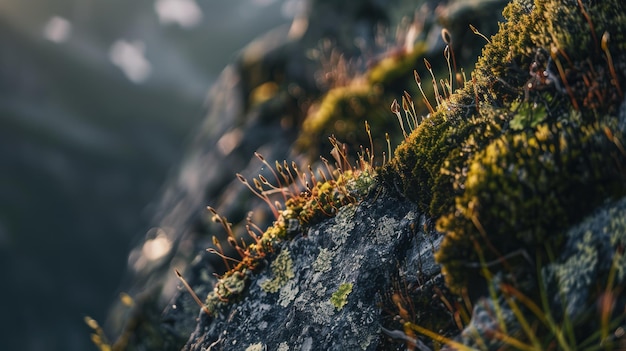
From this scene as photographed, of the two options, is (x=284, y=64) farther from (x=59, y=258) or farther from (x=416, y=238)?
(x=59, y=258)

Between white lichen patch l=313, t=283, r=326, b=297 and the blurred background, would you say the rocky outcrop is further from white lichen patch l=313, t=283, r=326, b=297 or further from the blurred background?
the blurred background

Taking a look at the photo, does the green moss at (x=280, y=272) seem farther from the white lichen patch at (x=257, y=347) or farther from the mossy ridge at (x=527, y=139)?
the mossy ridge at (x=527, y=139)

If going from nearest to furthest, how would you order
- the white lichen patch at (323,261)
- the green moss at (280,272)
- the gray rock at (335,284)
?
the gray rock at (335,284)
the white lichen patch at (323,261)
the green moss at (280,272)

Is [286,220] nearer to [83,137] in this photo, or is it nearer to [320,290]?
[320,290]

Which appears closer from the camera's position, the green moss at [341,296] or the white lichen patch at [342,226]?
the green moss at [341,296]

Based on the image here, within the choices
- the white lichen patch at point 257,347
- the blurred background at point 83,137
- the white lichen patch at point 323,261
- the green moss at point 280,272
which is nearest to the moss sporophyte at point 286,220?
the green moss at point 280,272

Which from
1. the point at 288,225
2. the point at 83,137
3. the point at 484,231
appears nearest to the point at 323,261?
the point at 288,225

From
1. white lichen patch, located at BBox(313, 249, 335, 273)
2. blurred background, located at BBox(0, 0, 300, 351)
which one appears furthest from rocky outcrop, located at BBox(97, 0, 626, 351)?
blurred background, located at BBox(0, 0, 300, 351)
